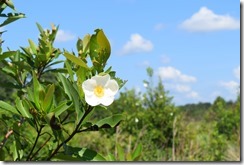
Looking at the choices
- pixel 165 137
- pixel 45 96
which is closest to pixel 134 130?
pixel 165 137

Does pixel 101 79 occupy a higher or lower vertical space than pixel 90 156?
higher

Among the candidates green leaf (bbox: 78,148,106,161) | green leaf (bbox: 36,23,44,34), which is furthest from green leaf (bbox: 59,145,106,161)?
green leaf (bbox: 36,23,44,34)

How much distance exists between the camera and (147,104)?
793 cm

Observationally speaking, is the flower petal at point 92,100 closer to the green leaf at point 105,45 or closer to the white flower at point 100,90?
the white flower at point 100,90

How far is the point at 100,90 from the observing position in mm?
1024

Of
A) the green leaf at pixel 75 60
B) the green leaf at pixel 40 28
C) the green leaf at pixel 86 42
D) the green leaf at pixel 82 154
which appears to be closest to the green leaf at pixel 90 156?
the green leaf at pixel 82 154

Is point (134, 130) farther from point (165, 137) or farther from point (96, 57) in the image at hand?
point (96, 57)

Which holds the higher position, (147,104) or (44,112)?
(147,104)

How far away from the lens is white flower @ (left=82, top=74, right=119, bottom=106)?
3.37 feet

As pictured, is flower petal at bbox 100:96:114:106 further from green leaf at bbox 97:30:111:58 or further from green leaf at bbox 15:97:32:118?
green leaf at bbox 15:97:32:118

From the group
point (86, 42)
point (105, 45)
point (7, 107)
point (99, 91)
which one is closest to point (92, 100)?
point (99, 91)

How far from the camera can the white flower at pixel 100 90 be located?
103cm

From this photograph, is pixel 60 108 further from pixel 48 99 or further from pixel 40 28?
pixel 40 28

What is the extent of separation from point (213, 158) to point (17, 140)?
5.45 metres
